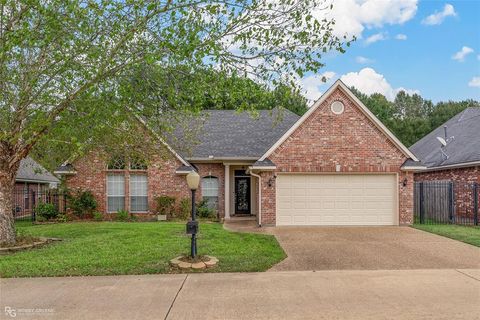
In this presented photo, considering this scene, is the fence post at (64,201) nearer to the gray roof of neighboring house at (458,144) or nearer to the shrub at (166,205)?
the shrub at (166,205)

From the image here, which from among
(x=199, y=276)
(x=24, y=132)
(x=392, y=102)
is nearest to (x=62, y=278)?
(x=199, y=276)

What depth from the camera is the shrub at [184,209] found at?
54.3ft

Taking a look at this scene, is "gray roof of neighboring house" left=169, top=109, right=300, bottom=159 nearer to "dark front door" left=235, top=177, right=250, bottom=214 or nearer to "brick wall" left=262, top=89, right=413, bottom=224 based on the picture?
"dark front door" left=235, top=177, right=250, bottom=214

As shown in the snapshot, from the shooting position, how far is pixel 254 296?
6109 mm

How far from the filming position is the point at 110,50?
839cm

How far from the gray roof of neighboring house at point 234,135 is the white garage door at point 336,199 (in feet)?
9.61

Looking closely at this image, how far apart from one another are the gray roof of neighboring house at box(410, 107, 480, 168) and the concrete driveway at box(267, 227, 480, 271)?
590 centimetres

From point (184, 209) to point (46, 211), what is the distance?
5.77 meters

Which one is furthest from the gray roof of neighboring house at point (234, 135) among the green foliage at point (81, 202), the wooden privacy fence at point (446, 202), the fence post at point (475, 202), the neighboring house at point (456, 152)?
the fence post at point (475, 202)

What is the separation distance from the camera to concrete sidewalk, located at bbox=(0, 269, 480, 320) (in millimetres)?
5397

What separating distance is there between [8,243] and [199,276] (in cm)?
572

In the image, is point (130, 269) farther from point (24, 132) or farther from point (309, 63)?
point (309, 63)

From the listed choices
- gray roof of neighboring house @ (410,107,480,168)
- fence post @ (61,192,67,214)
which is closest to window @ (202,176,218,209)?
fence post @ (61,192,67,214)

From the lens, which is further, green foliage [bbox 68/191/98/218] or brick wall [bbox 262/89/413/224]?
green foliage [bbox 68/191/98/218]
